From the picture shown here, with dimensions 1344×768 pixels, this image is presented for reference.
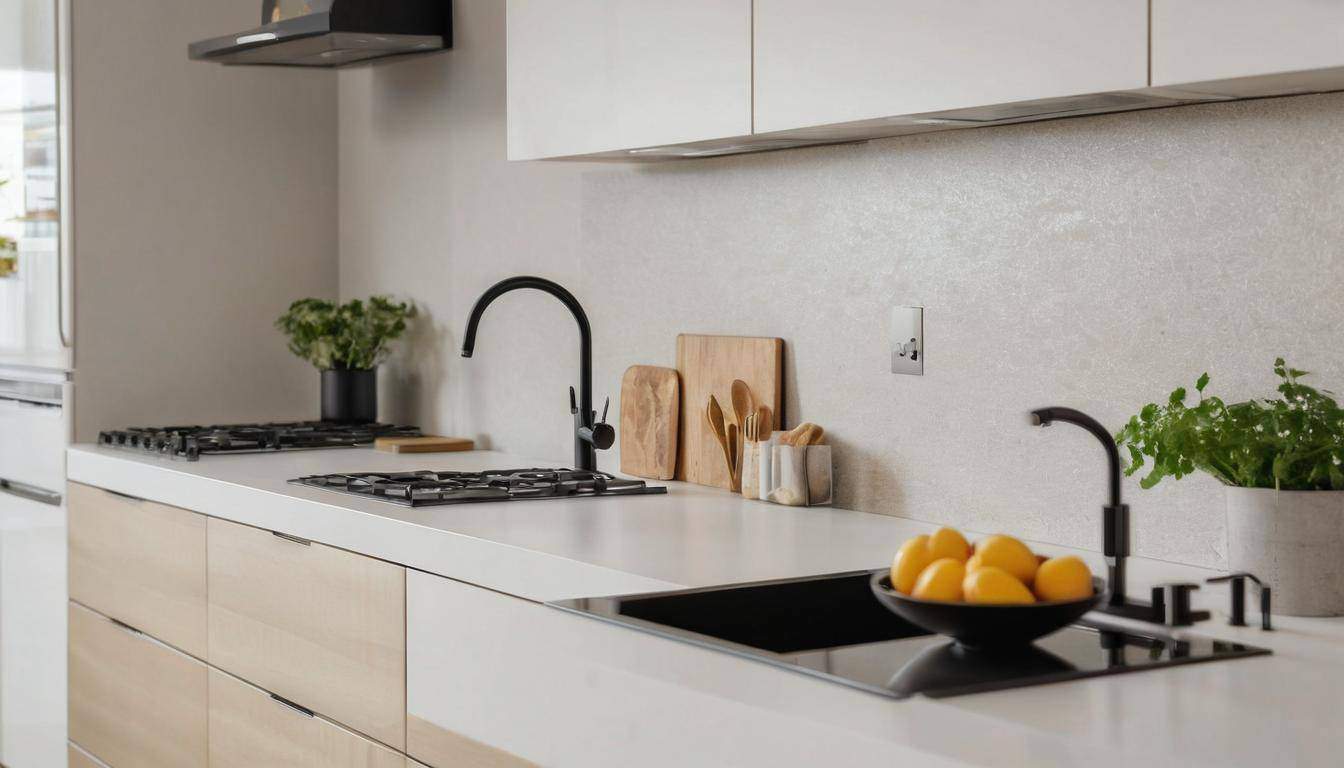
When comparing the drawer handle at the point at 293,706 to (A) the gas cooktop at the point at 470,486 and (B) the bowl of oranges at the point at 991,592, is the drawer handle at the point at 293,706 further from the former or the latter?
(B) the bowl of oranges at the point at 991,592

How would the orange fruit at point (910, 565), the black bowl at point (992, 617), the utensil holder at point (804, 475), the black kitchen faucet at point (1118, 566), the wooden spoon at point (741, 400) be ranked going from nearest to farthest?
1. the black bowl at point (992, 617)
2. the orange fruit at point (910, 565)
3. the black kitchen faucet at point (1118, 566)
4. the utensil holder at point (804, 475)
5. the wooden spoon at point (741, 400)

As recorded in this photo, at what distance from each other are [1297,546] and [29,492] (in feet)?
9.98

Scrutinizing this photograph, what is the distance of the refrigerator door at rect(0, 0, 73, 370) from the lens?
3598mm

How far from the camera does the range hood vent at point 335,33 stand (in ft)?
10.7

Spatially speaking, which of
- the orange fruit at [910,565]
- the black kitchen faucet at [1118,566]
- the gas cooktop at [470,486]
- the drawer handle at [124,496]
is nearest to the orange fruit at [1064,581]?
the orange fruit at [910,565]

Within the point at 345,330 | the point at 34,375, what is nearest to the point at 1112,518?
the point at 345,330

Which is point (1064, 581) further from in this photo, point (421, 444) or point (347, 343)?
point (347, 343)

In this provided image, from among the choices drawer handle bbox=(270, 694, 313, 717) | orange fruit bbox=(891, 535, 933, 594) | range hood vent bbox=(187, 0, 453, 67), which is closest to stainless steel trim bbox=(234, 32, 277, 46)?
range hood vent bbox=(187, 0, 453, 67)

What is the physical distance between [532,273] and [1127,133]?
159cm

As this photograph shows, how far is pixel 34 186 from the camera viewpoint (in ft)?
12.1

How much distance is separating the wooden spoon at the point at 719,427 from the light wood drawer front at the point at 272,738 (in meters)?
0.79

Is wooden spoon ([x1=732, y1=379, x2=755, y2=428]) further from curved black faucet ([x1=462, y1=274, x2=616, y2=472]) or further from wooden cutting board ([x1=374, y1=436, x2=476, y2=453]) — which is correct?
wooden cutting board ([x1=374, y1=436, x2=476, y2=453])

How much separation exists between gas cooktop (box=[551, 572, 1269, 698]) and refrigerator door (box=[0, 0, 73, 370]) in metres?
2.37

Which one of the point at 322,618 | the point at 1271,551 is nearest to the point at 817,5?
the point at 1271,551
